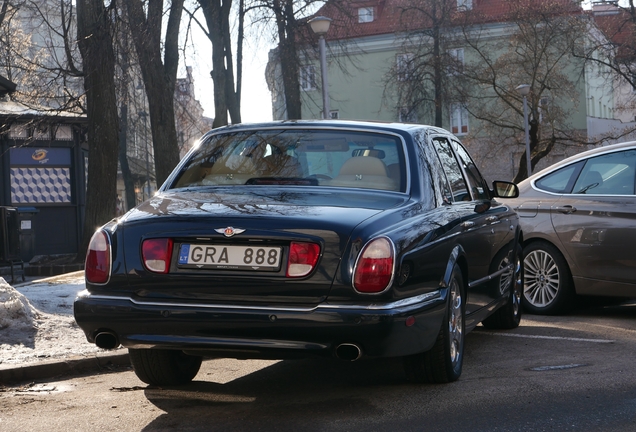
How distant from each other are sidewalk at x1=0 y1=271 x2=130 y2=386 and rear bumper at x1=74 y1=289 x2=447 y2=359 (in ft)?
5.81

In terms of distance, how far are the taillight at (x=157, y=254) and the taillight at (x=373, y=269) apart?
97 cm

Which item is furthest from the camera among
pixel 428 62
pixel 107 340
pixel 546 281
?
pixel 428 62

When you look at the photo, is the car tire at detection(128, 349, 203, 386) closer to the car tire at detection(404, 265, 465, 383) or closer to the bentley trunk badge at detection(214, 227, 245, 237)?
the bentley trunk badge at detection(214, 227, 245, 237)

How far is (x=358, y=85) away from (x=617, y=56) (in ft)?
81.3

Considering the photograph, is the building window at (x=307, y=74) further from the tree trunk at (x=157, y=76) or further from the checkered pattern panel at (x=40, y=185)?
the checkered pattern panel at (x=40, y=185)

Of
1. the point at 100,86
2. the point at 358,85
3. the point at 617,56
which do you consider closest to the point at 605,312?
the point at 100,86

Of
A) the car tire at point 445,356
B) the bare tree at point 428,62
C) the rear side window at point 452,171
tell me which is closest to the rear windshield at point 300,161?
the rear side window at point 452,171

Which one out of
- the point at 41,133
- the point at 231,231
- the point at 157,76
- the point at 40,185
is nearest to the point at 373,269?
the point at 231,231

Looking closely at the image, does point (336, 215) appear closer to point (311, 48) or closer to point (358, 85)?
point (311, 48)

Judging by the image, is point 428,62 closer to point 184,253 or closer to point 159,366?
point 159,366

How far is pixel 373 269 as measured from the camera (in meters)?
4.77

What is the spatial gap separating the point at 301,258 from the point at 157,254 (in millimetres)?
760

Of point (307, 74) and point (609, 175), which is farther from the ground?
point (307, 74)

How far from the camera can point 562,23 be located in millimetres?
37281
